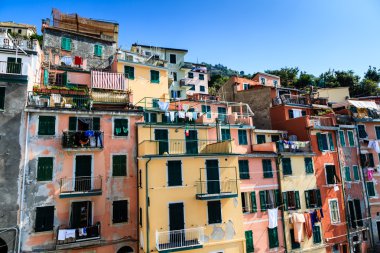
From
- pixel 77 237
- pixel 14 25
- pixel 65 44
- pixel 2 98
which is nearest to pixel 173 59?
pixel 65 44

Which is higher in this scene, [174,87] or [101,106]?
[174,87]

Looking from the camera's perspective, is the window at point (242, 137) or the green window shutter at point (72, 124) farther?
the window at point (242, 137)

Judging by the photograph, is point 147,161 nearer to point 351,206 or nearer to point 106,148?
point 106,148

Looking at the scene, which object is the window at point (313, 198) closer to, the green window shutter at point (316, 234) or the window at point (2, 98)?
the green window shutter at point (316, 234)

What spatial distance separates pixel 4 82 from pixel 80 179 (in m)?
9.66

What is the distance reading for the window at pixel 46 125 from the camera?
2102 centimetres

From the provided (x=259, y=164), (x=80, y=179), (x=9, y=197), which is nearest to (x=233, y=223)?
(x=259, y=164)

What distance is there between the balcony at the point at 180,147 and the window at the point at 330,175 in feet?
46.7

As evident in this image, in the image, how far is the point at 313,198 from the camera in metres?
28.4

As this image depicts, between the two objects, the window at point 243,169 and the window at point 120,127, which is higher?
the window at point 120,127

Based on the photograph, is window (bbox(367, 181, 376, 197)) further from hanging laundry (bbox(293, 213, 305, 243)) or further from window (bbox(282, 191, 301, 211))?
hanging laundry (bbox(293, 213, 305, 243))

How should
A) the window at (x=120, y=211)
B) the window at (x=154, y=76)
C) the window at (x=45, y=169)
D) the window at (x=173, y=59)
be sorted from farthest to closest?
the window at (x=173, y=59) < the window at (x=154, y=76) < the window at (x=120, y=211) < the window at (x=45, y=169)

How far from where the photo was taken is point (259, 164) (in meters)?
26.8

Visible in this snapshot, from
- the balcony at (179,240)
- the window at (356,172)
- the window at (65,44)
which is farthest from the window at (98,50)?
the window at (356,172)
